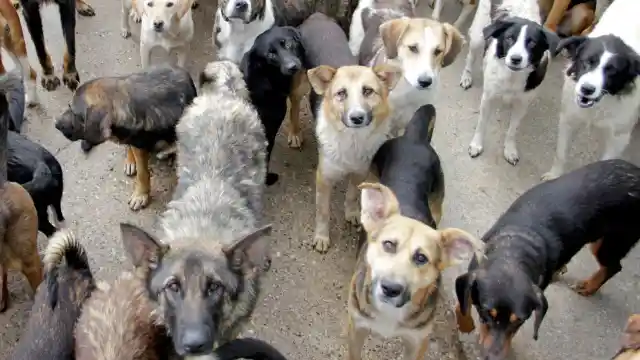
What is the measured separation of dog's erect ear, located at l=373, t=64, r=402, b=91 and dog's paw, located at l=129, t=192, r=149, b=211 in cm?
188

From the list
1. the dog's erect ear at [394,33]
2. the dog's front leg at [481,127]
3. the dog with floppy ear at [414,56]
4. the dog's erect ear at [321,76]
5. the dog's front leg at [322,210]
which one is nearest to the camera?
the dog's erect ear at [321,76]

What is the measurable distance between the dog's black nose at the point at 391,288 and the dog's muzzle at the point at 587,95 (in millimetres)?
2381

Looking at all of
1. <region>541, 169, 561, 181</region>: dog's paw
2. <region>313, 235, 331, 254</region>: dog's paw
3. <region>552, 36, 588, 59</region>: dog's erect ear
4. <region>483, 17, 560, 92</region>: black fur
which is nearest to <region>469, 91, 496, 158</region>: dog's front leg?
<region>483, 17, 560, 92</region>: black fur

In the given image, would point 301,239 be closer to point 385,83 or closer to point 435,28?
point 385,83

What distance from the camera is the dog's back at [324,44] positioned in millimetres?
5121

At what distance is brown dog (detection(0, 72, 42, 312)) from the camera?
3.72 meters

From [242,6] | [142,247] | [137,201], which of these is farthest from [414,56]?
[142,247]

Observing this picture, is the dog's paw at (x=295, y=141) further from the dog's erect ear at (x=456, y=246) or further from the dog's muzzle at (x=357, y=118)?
the dog's erect ear at (x=456, y=246)

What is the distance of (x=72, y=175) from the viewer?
204 inches

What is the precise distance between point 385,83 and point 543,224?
134 centimetres

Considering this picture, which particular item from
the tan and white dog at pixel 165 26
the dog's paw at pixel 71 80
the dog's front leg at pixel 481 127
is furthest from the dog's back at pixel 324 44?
the dog's paw at pixel 71 80

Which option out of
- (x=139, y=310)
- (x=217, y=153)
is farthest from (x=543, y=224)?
(x=139, y=310)

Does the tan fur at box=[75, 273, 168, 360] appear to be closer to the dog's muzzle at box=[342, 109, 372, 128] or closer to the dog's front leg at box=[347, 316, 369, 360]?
the dog's front leg at box=[347, 316, 369, 360]

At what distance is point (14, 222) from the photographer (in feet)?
12.3
